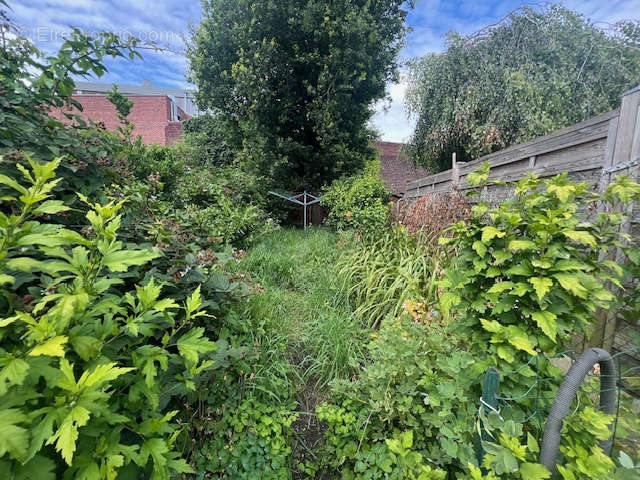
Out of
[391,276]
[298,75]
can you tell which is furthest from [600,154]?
[298,75]

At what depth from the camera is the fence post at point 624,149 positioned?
1.46 meters

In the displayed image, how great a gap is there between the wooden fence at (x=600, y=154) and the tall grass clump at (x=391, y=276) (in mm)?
991

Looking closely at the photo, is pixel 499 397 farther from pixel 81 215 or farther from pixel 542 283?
pixel 81 215

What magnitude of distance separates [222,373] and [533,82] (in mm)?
7414

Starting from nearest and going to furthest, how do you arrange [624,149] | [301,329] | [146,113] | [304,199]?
[624,149], [301,329], [304,199], [146,113]

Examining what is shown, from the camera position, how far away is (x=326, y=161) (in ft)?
22.9

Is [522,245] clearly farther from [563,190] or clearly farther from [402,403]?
[402,403]

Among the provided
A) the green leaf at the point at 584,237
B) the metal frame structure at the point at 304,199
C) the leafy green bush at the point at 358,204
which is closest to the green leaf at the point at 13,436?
the green leaf at the point at 584,237

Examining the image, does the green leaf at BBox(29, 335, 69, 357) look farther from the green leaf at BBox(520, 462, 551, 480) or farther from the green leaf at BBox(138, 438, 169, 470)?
the green leaf at BBox(520, 462, 551, 480)

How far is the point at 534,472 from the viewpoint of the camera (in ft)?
2.32

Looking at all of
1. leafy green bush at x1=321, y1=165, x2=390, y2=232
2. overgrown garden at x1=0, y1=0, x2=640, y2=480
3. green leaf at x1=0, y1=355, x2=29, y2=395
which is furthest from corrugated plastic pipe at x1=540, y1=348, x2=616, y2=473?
leafy green bush at x1=321, y1=165, x2=390, y2=232

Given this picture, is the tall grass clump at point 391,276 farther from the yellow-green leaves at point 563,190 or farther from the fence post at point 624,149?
the yellow-green leaves at point 563,190

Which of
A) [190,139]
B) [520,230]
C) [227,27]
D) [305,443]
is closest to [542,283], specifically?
[520,230]

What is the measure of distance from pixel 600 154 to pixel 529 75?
559cm
